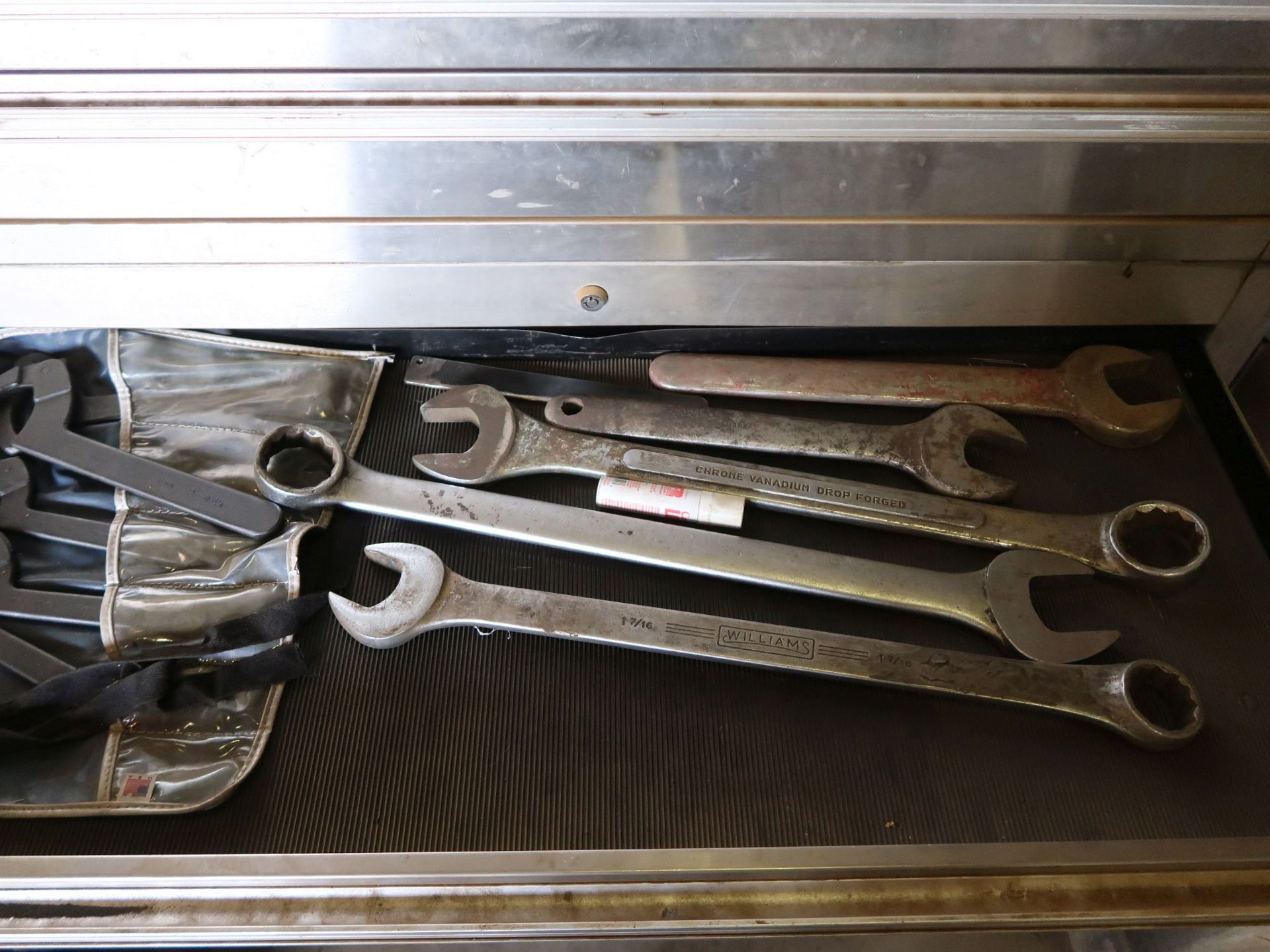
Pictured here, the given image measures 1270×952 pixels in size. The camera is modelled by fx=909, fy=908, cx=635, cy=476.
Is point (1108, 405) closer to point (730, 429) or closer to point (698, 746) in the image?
point (730, 429)

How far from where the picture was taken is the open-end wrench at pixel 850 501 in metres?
1.17

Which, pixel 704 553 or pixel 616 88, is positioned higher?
pixel 616 88

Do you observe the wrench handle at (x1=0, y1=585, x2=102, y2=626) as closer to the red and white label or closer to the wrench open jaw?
the red and white label

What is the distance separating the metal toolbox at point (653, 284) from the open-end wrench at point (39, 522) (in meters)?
0.26

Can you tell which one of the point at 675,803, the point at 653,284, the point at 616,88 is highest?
the point at 616,88

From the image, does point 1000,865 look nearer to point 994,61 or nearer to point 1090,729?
point 1090,729

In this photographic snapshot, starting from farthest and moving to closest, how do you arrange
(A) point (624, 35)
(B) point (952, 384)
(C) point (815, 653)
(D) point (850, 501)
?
(B) point (952, 384), (D) point (850, 501), (C) point (815, 653), (A) point (624, 35)

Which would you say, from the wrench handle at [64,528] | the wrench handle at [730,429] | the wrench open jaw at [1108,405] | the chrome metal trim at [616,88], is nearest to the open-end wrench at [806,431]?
the wrench handle at [730,429]

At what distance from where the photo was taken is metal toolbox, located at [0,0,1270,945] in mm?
983

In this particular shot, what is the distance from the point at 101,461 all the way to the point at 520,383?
1.93ft

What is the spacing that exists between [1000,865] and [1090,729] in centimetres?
21

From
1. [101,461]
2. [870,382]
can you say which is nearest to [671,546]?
[870,382]

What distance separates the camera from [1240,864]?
1007mm

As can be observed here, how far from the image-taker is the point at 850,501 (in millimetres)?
1207
